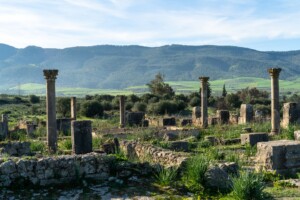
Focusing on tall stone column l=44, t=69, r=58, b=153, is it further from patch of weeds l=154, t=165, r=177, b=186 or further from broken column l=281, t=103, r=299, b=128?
broken column l=281, t=103, r=299, b=128

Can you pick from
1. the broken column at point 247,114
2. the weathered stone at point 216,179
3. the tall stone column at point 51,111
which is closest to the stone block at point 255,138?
the tall stone column at point 51,111

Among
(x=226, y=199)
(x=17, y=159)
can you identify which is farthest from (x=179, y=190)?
(x=17, y=159)

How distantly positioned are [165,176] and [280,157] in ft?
14.7

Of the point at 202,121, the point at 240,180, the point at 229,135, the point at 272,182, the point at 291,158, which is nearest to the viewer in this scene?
the point at 240,180

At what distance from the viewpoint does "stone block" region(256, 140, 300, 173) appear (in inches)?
528

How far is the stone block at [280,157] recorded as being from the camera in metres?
13.4

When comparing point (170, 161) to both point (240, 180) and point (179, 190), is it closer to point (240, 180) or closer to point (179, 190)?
point (179, 190)

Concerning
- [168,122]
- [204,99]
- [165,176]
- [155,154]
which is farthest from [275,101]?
[165,176]

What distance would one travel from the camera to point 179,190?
10602 millimetres

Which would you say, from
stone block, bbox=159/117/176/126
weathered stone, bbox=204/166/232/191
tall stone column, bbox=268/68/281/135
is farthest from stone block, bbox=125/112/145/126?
weathered stone, bbox=204/166/232/191

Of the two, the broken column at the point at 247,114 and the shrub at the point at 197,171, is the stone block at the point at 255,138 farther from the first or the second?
the broken column at the point at 247,114

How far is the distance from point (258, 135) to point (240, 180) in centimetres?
1025

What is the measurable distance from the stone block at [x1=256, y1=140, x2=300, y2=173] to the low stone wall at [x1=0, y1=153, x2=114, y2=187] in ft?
16.4

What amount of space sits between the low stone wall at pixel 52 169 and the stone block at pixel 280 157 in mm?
5007
